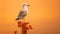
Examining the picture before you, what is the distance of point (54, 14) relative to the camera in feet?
5.58

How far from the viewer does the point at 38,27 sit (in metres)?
1.67

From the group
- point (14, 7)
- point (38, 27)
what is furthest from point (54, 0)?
point (14, 7)

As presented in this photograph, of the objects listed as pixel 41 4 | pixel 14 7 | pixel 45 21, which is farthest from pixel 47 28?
pixel 14 7

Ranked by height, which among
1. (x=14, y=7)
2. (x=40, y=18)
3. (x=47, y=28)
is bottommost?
(x=47, y=28)

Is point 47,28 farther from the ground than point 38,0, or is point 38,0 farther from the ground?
point 38,0

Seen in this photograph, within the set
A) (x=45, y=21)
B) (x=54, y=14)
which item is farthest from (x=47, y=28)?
(x=54, y=14)

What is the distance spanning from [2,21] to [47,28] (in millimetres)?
533

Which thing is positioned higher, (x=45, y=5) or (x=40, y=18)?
(x=45, y=5)

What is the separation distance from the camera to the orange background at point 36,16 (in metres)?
1.62

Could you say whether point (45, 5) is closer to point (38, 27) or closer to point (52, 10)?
point (52, 10)

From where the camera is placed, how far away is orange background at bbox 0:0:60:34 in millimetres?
1624

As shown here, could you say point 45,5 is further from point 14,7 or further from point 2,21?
point 2,21

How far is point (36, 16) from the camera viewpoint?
1.67m

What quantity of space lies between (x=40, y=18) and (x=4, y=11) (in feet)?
1.41
